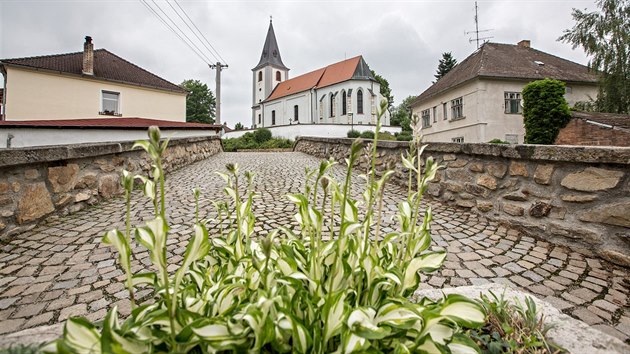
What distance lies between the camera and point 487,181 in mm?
3574

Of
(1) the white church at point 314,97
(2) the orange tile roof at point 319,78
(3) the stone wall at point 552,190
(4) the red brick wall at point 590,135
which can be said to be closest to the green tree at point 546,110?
(4) the red brick wall at point 590,135

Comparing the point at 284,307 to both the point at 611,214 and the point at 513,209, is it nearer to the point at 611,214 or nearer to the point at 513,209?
the point at 611,214

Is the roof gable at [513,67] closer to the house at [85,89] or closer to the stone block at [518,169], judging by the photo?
the stone block at [518,169]

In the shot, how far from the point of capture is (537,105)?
501 inches

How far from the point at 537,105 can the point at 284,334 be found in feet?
51.8

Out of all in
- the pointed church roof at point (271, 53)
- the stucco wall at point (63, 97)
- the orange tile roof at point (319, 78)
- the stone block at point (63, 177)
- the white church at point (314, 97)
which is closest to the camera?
the stone block at point (63, 177)

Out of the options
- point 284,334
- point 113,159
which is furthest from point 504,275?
point 113,159

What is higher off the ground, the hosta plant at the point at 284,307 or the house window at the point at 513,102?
the house window at the point at 513,102

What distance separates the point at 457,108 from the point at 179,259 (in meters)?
21.8

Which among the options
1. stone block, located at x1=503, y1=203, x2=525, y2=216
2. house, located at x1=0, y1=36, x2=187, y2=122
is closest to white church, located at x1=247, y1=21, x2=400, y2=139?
house, located at x1=0, y1=36, x2=187, y2=122

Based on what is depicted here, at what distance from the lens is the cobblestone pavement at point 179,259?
71.6 inches

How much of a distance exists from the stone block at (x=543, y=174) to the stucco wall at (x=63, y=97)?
21.3m

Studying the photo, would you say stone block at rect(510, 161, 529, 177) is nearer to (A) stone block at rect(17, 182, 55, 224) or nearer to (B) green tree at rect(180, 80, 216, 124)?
(A) stone block at rect(17, 182, 55, 224)

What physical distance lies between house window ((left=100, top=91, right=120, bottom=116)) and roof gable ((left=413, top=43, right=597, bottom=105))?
71.7 ft
